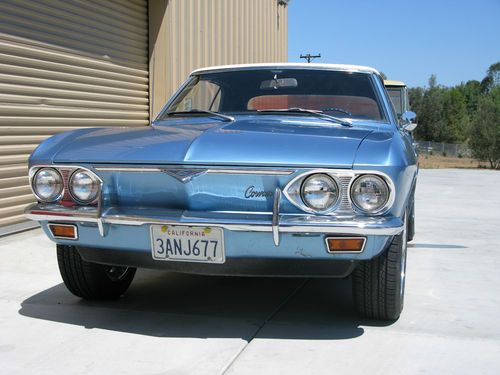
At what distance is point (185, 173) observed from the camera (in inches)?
118

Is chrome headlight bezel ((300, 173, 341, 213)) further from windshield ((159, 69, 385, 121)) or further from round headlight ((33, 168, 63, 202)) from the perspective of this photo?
round headlight ((33, 168, 63, 202))

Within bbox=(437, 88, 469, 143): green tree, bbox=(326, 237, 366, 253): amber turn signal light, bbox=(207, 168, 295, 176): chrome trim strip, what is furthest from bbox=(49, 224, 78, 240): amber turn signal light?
bbox=(437, 88, 469, 143): green tree

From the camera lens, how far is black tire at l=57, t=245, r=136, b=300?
12.2 ft

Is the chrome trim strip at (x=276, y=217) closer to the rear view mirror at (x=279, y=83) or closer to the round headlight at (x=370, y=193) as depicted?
the round headlight at (x=370, y=193)

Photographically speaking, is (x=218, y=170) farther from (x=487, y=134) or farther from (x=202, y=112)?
(x=487, y=134)

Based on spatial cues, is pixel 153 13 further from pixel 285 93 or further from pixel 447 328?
pixel 447 328

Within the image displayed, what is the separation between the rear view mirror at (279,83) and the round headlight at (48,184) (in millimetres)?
1710

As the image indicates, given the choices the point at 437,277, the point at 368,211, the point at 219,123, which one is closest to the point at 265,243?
the point at 368,211

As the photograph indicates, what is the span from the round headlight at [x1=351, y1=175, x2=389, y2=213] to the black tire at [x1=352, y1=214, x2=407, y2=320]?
0.41 meters

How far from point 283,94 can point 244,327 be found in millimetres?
1730

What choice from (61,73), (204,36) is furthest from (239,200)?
(204,36)

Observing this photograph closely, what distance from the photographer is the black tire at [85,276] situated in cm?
371

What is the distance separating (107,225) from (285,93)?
1.78 m

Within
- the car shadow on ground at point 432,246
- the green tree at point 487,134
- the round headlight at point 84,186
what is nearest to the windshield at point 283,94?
the round headlight at point 84,186
